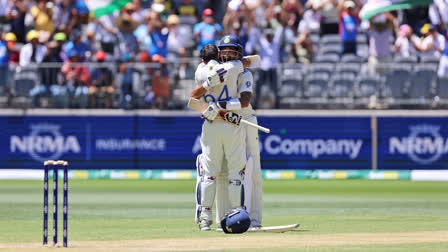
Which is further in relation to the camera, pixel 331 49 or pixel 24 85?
pixel 331 49

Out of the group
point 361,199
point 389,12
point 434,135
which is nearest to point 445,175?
point 434,135

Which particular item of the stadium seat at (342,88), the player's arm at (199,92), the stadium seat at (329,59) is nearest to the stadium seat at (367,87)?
the stadium seat at (342,88)

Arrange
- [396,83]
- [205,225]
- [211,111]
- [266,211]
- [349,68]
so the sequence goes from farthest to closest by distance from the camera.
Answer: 1. [396,83]
2. [349,68]
3. [266,211]
4. [205,225]
5. [211,111]

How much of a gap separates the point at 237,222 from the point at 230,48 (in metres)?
1.98

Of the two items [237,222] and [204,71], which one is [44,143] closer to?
[204,71]

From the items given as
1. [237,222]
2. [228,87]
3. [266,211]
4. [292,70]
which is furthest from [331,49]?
[237,222]

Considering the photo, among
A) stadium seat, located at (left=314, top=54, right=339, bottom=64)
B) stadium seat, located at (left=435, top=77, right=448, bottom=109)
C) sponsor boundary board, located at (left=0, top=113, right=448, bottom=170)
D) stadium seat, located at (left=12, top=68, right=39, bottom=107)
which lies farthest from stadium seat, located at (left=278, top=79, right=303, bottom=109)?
→ stadium seat, located at (left=12, top=68, right=39, bottom=107)

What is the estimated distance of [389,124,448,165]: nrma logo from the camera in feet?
77.0

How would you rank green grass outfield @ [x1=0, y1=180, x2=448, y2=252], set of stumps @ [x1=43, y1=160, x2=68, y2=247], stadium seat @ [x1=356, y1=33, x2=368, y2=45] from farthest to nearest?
stadium seat @ [x1=356, y1=33, x2=368, y2=45] → green grass outfield @ [x1=0, y1=180, x2=448, y2=252] → set of stumps @ [x1=43, y1=160, x2=68, y2=247]

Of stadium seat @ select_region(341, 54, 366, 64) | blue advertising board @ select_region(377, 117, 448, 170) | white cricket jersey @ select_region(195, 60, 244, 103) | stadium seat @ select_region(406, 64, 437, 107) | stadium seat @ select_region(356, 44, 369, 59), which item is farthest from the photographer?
stadium seat @ select_region(356, 44, 369, 59)

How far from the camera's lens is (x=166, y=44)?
24.5 m

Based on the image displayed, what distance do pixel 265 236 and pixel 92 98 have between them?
12.5 metres

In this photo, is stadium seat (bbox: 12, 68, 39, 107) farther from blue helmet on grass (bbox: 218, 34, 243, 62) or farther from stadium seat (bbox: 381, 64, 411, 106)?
blue helmet on grass (bbox: 218, 34, 243, 62)

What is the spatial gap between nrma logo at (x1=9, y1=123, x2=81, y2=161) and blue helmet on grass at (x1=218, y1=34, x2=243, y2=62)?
488 inches
